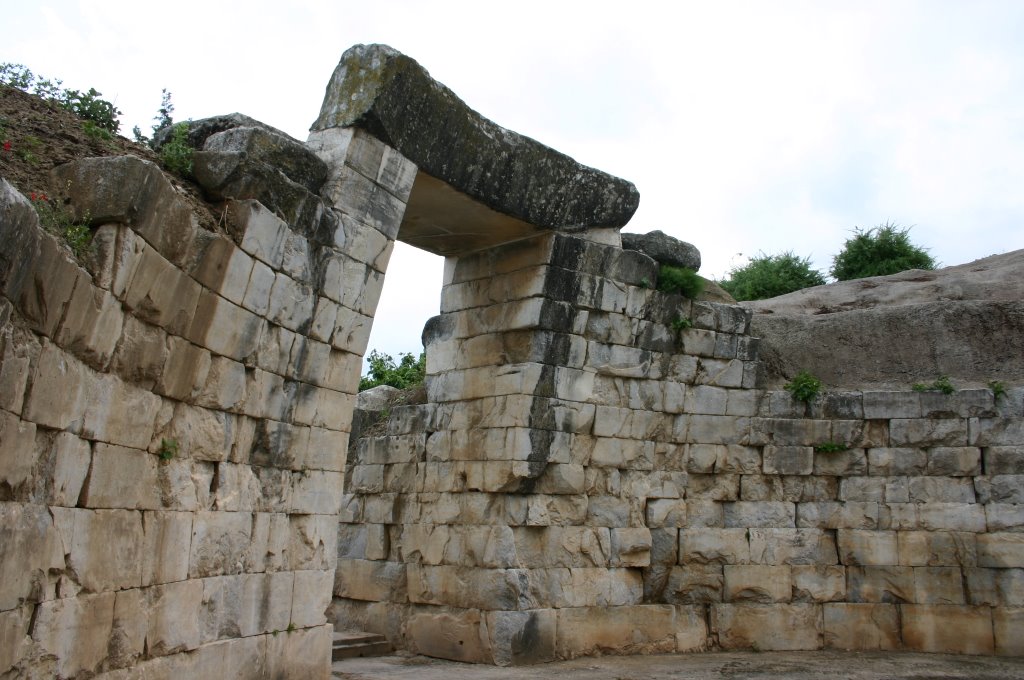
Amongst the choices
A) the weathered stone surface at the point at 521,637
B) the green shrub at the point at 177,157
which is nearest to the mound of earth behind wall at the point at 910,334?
the weathered stone surface at the point at 521,637

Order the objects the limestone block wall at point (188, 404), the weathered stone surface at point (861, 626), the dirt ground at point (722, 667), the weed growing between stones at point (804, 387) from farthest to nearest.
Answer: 1. the weed growing between stones at point (804, 387)
2. the weathered stone surface at point (861, 626)
3. the dirt ground at point (722, 667)
4. the limestone block wall at point (188, 404)

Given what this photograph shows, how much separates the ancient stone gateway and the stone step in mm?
200

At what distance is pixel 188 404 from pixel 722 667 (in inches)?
228

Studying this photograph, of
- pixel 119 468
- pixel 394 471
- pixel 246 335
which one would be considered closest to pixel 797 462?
pixel 394 471

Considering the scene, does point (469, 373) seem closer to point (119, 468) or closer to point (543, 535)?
point (543, 535)

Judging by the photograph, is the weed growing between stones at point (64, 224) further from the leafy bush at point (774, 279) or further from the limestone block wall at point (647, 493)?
the leafy bush at point (774, 279)

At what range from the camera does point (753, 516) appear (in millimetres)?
10492

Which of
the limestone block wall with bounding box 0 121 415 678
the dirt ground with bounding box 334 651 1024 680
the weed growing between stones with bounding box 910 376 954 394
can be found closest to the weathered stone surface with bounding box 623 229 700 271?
the weed growing between stones with bounding box 910 376 954 394

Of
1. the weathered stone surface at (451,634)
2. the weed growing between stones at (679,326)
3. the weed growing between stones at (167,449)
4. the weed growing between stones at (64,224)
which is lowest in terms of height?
the weathered stone surface at (451,634)

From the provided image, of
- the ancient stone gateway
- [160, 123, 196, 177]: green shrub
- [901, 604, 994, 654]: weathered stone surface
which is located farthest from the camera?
[901, 604, 994, 654]: weathered stone surface

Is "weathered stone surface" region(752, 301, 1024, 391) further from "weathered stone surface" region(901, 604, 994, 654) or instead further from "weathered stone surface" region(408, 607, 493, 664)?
"weathered stone surface" region(408, 607, 493, 664)

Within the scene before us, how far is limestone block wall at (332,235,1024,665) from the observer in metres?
9.62

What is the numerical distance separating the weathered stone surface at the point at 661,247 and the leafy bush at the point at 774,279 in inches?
225

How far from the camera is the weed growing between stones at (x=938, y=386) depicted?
1047cm
